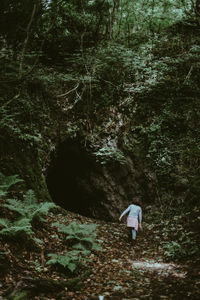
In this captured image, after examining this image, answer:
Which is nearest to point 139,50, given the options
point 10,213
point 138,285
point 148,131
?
point 148,131

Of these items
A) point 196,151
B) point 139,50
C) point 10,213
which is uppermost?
point 139,50

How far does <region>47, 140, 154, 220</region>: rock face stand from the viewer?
1159 cm

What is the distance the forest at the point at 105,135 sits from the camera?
20.4ft

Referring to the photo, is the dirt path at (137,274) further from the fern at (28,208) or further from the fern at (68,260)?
the fern at (28,208)

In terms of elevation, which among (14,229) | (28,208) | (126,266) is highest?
(28,208)

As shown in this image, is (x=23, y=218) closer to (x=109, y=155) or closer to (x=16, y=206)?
(x=16, y=206)

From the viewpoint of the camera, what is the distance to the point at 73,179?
12234 mm

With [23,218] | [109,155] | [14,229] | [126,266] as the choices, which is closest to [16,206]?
[23,218]

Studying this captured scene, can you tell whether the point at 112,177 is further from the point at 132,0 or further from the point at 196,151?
the point at 132,0

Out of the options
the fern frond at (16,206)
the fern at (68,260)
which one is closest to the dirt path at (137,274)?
the fern at (68,260)

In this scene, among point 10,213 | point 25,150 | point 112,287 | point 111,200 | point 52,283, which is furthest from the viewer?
point 111,200

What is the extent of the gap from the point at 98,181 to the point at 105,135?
205 centimetres

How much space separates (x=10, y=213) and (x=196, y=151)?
7989 mm

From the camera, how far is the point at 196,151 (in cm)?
1102
